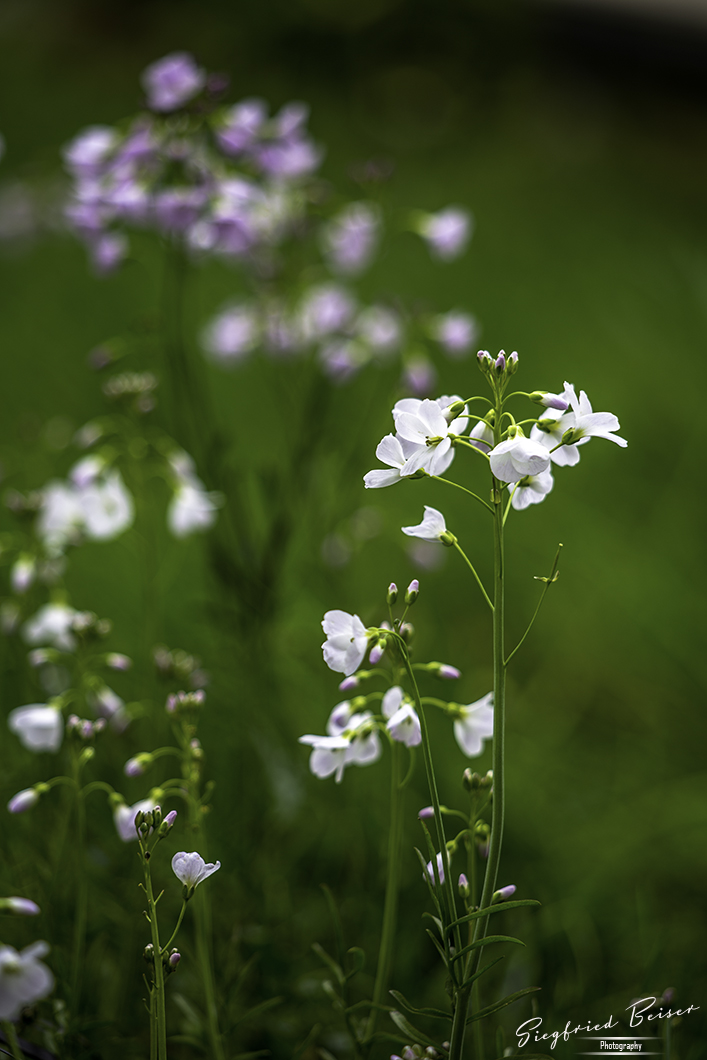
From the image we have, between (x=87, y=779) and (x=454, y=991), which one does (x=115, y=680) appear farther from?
(x=454, y=991)

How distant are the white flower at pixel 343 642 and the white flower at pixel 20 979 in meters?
0.31

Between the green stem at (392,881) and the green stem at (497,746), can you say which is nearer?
the green stem at (497,746)

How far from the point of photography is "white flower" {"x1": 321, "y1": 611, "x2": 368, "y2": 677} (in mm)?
740

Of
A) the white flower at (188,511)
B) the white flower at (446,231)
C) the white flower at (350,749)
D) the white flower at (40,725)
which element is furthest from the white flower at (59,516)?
the white flower at (446,231)

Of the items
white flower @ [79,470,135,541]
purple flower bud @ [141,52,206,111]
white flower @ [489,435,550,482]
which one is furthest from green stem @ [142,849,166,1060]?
purple flower bud @ [141,52,206,111]

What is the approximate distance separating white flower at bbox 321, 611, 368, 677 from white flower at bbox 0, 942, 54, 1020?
12.3 inches

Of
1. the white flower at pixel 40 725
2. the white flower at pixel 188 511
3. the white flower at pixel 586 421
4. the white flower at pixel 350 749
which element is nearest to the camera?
the white flower at pixel 586 421

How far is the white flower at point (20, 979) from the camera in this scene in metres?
0.60

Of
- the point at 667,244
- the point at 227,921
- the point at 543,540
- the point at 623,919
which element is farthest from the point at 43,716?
the point at 667,244

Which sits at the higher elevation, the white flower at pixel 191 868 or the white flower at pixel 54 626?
the white flower at pixel 191 868

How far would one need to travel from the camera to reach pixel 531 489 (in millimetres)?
788

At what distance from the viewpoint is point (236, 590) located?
5.03ft

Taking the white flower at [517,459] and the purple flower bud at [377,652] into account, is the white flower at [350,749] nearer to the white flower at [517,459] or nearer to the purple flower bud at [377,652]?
the purple flower bud at [377,652]

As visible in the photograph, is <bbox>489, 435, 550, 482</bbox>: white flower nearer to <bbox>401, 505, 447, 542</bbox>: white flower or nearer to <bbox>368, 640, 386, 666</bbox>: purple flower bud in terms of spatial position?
<bbox>401, 505, 447, 542</bbox>: white flower
